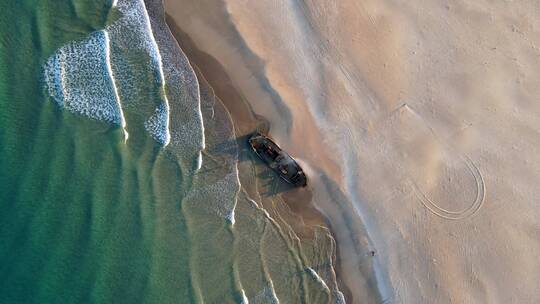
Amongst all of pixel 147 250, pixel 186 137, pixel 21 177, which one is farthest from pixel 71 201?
pixel 186 137

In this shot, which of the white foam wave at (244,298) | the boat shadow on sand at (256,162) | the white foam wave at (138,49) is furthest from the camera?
the white foam wave at (138,49)

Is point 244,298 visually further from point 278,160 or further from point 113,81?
point 113,81

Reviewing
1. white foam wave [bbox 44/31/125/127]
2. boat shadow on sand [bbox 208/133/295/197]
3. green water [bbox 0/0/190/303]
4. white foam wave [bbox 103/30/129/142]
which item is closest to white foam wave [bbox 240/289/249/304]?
green water [bbox 0/0/190/303]

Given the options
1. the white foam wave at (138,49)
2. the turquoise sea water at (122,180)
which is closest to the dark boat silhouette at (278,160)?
the turquoise sea water at (122,180)

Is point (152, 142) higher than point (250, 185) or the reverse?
higher

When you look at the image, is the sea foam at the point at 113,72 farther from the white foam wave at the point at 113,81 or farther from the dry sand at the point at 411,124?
the dry sand at the point at 411,124

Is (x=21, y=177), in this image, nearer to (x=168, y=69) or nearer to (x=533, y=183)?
(x=168, y=69)

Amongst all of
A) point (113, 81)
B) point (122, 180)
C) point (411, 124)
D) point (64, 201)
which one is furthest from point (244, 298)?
point (113, 81)
